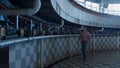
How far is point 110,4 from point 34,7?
39.9 ft

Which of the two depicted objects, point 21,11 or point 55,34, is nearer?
point 21,11

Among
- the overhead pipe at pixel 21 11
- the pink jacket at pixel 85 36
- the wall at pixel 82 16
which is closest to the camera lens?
the overhead pipe at pixel 21 11

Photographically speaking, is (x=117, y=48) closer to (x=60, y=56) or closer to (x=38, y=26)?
(x=60, y=56)

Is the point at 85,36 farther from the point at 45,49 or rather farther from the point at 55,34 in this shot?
the point at 45,49

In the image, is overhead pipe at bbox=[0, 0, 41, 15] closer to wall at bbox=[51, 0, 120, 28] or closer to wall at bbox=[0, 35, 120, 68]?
wall at bbox=[0, 35, 120, 68]

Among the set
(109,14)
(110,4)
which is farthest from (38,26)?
(110,4)

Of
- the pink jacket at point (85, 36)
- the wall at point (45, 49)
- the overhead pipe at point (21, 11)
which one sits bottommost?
the wall at point (45, 49)

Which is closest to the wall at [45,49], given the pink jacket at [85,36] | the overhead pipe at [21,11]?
the overhead pipe at [21,11]

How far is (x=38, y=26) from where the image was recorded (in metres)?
6.61

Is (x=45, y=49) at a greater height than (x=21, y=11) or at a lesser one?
lesser

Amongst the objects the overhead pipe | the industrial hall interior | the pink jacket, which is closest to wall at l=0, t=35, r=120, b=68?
the industrial hall interior

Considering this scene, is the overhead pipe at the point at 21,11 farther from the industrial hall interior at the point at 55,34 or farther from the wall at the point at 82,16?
the wall at the point at 82,16

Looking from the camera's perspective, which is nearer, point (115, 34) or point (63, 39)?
point (63, 39)

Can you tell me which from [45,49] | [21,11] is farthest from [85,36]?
[21,11]
